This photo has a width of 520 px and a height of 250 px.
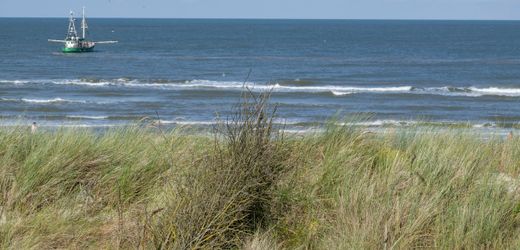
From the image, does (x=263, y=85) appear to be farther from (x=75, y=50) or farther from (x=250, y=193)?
(x=75, y=50)

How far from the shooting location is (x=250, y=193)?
16.3 feet

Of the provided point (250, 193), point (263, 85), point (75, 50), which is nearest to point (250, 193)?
point (250, 193)

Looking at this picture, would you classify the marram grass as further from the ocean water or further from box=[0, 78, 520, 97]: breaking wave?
box=[0, 78, 520, 97]: breaking wave

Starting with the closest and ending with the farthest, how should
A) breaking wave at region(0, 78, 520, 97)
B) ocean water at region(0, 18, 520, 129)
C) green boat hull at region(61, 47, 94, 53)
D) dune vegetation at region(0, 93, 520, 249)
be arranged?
dune vegetation at region(0, 93, 520, 249) < ocean water at region(0, 18, 520, 129) < breaking wave at region(0, 78, 520, 97) < green boat hull at region(61, 47, 94, 53)

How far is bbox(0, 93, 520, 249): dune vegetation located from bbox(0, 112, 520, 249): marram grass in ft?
0.03

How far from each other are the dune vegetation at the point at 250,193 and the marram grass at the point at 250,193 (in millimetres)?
10

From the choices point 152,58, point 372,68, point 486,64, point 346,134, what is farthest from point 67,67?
point 346,134

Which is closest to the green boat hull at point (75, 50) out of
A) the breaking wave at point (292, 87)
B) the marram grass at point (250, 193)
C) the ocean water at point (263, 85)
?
the ocean water at point (263, 85)

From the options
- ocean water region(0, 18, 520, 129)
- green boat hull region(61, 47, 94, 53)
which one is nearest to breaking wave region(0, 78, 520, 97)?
ocean water region(0, 18, 520, 129)

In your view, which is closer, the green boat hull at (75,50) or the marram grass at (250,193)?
the marram grass at (250,193)

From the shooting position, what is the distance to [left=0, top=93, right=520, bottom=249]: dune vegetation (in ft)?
15.4

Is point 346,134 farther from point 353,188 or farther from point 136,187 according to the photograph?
point 136,187

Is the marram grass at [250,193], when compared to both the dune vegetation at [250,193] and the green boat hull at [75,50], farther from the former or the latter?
the green boat hull at [75,50]

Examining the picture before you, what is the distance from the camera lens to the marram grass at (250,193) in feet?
15.4
